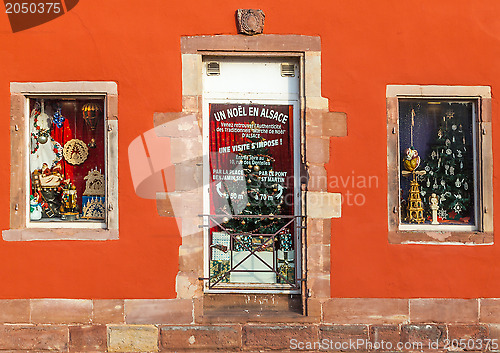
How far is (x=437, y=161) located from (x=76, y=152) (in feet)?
13.8

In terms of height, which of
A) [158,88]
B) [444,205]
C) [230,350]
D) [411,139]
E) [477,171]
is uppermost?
[158,88]

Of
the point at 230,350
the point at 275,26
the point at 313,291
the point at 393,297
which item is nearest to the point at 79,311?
the point at 230,350

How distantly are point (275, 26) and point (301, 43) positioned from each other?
0.35m

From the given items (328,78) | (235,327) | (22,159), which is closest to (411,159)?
(328,78)

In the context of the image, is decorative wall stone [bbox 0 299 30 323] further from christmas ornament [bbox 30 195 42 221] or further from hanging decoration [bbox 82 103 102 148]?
hanging decoration [bbox 82 103 102 148]

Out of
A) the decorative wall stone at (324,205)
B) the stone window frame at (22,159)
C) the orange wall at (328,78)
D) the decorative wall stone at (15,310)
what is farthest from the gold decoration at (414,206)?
the decorative wall stone at (15,310)

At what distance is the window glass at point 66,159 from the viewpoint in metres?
5.63

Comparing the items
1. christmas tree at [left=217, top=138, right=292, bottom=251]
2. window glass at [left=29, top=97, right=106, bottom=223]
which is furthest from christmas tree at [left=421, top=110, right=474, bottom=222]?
window glass at [left=29, top=97, right=106, bottom=223]

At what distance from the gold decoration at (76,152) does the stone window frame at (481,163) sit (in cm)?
348

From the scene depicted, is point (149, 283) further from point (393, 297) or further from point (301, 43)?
point (301, 43)

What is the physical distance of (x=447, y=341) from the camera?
17.6 feet

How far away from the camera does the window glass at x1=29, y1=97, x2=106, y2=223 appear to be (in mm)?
5629

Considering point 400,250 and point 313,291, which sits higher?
point 400,250

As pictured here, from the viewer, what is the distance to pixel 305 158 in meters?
5.45
